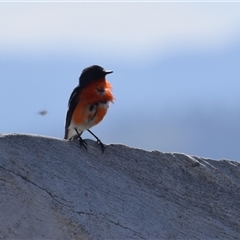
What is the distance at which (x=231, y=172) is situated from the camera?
33.4 feet

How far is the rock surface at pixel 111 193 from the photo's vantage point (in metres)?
8.69

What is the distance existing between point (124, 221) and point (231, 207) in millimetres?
1410

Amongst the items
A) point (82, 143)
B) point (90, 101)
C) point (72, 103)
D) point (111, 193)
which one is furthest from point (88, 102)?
point (111, 193)

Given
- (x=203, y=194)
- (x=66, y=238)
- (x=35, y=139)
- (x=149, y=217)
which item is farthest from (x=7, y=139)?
(x=203, y=194)

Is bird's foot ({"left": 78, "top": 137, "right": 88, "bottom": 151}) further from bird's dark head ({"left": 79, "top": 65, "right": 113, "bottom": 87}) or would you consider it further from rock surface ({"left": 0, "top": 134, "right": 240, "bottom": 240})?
bird's dark head ({"left": 79, "top": 65, "right": 113, "bottom": 87})

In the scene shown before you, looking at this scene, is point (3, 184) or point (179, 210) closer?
point (3, 184)

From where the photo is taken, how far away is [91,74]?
11.1m

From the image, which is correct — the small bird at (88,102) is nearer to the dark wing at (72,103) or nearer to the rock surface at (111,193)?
the dark wing at (72,103)

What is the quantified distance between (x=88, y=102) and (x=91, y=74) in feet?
1.73

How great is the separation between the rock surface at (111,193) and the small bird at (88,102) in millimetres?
1017

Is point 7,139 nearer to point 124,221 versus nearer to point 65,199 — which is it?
point 65,199

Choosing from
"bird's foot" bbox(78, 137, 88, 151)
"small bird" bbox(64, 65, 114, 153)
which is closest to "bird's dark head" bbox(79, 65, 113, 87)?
"small bird" bbox(64, 65, 114, 153)

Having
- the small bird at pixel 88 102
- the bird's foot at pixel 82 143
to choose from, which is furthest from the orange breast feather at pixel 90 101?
the bird's foot at pixel 82 143

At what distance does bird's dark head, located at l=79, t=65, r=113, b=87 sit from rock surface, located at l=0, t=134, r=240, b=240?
1514 mm
